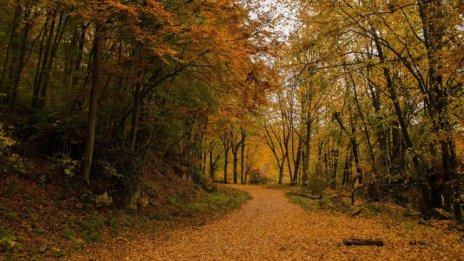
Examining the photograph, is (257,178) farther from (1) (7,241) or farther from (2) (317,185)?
(1) (7,241)

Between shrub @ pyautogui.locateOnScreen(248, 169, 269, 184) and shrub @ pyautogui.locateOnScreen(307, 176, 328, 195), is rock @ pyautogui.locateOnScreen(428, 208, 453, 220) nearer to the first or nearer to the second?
shrub @ pyautogui.locateOnScreen(307, 176, 328, 195)

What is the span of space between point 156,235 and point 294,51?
6910mm

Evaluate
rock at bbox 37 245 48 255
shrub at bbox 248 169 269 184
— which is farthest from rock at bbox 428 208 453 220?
shrub at bbox 248 169 269 184

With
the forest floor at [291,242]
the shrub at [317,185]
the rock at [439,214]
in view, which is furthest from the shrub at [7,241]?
the shrub at [317,185]

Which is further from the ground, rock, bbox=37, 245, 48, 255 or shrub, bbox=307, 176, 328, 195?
shrub, bbox=307, 176, 328, 195

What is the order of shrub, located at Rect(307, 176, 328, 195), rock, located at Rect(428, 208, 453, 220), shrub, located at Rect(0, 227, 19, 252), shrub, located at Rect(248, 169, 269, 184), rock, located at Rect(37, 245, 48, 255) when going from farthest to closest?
shrub, located at Rect(248, 169, 269, 184)
shrub, located at Rect(307, 176, 328, 195)
rock, located at Rect(428, 208, 453, 220)
rock, located at Rect(37, 245, 48, 255)
shrub, located at Rect(0, 227, 19, 252)

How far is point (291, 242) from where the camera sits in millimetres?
8445

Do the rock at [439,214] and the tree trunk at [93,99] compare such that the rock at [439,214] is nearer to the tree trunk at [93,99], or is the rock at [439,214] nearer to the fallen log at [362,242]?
the fallen log at [362,242]

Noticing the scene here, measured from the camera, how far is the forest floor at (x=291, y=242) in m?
7.01

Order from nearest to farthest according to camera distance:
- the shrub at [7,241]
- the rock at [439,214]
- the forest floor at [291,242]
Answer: the shrub at [7,241] < the forest floor at [291,242] < the rock at [439,214]

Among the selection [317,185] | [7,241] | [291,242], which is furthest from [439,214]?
[7,241]

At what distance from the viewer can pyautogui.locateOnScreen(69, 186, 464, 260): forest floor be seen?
23.0 feet

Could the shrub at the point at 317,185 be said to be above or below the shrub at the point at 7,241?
above

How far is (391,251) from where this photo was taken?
6.95m
